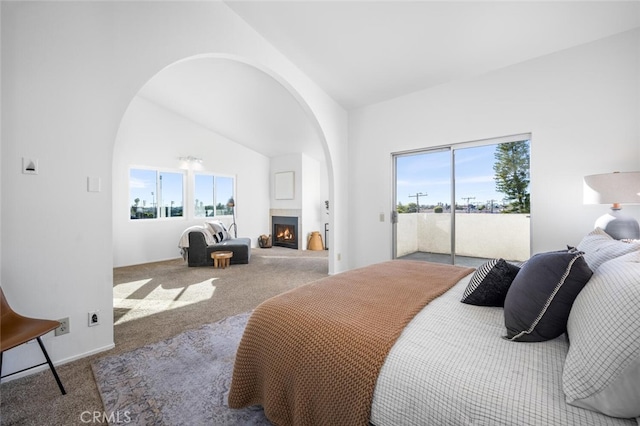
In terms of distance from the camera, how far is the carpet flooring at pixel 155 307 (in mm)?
1481

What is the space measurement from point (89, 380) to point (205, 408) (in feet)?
2.89

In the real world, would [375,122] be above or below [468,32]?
below

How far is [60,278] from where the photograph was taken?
6.15 ft

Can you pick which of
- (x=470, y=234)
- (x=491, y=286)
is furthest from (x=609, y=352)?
(x=470, y=234)

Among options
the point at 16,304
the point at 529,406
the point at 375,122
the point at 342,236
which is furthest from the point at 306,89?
the point at 529,406

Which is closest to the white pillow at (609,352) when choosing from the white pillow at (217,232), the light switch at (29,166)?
the light switch at (29,166)

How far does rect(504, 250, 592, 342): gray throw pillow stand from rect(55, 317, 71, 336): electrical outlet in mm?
2689

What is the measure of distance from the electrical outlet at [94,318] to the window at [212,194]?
4.46 meters

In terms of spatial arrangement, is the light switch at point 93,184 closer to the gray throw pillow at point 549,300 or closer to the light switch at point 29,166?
the light switch at point 29,166

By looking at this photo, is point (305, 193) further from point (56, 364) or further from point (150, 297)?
point (56, 364)

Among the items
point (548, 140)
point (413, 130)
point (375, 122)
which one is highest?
point (375, 122)

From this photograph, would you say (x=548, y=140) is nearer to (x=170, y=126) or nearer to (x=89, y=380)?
(x=89, y=380)

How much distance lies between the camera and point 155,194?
5.66 meters

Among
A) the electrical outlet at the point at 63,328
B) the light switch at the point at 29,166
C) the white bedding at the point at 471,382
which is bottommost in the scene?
the electrical outlet at the point at 63,328
